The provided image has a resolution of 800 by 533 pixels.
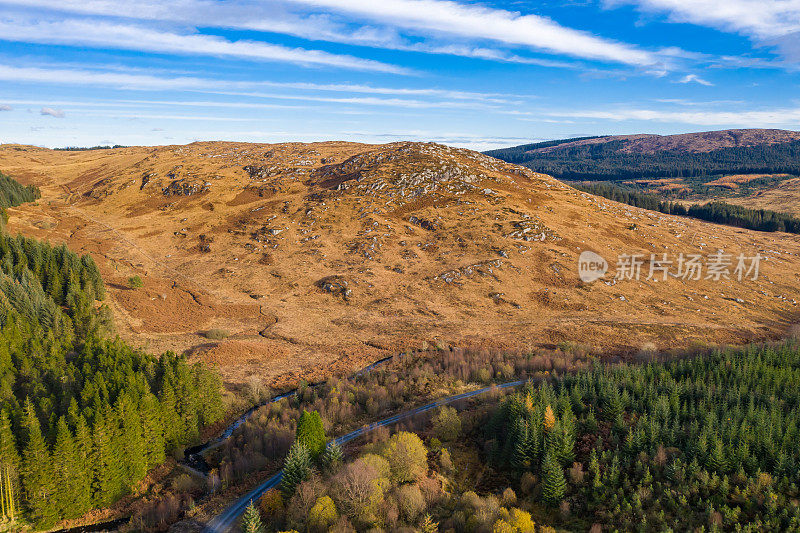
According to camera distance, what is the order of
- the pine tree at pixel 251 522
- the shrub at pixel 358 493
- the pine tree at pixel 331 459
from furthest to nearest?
the pine tree at pixel 331 459 → the shrub at pixel 358 493 → the pine tree at pixel 251 522

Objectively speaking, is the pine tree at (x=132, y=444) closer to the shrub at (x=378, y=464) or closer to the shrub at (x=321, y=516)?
the shrub at (x=321, y=516)

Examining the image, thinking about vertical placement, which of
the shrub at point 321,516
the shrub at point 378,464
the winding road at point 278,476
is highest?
the shrub at point 378,464

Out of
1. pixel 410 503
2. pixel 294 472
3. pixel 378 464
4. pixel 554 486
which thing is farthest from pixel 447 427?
pixel 294 472

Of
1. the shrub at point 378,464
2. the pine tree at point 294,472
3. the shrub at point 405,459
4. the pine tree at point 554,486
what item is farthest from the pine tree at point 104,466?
the pine tree at point 554,486

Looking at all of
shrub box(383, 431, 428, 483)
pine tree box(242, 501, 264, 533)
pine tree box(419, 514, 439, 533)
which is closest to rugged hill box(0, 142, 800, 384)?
shrub box(383, 431, 428, 483)

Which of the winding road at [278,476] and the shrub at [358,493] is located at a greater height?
the shrub at [358,493]

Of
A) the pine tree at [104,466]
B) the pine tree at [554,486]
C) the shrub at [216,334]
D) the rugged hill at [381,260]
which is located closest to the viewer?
the pine tree at [554,486]
